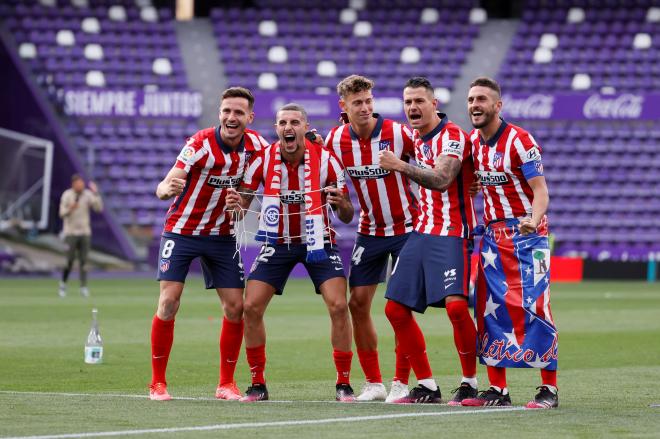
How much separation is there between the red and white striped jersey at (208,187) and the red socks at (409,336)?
140 cm

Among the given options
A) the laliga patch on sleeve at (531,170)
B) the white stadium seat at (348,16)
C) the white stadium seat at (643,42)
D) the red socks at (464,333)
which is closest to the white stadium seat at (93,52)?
the white stadium seat at (348,16)

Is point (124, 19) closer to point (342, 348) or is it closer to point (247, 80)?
point (247, 80)

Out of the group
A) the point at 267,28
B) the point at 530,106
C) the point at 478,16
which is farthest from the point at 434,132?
the point at 478,16

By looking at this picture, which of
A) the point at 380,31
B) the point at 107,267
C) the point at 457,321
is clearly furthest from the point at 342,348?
the point at 380,31

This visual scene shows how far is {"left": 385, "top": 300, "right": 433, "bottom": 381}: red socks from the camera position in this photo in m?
8.78

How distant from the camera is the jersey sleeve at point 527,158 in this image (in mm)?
8391

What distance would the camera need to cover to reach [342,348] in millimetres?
9141

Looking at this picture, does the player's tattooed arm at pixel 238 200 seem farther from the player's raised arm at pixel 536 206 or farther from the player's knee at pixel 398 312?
the player's raised arm at pixel 536 206

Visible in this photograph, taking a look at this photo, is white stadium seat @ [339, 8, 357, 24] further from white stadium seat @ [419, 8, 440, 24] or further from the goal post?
the goal post

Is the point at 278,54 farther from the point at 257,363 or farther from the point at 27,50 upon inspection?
the point at 257,363

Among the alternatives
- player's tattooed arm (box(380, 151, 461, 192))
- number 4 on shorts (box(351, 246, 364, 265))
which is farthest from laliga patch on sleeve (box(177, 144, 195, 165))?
player's tattooed arm (box(380, 151, 461, 192))

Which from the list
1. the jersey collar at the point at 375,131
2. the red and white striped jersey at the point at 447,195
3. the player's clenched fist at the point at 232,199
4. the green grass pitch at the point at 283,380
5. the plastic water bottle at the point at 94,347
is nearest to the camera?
the green grass pitch at the point at 283,380

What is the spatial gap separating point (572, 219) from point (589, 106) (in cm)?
324

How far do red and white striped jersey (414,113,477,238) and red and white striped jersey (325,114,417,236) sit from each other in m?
0.41
